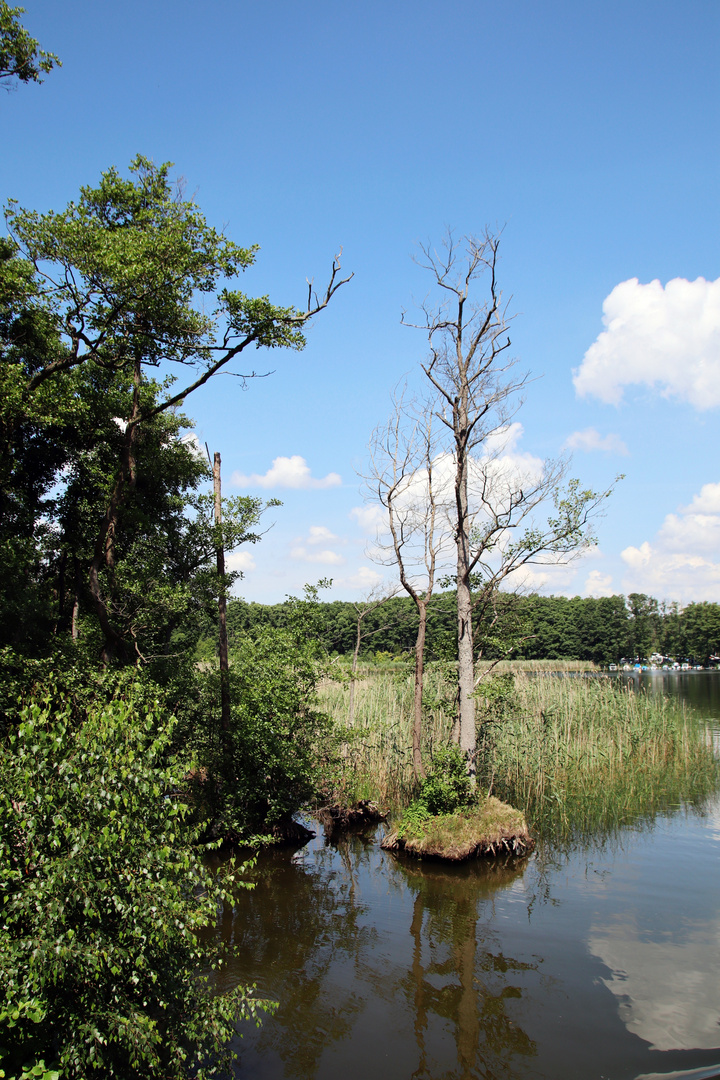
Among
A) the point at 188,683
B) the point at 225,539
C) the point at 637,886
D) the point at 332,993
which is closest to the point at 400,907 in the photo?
the point at 332,993

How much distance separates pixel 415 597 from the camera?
12.5 m

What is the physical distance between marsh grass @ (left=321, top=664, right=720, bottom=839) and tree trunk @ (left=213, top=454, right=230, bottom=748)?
92.6 inches

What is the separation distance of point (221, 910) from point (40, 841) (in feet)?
19.9

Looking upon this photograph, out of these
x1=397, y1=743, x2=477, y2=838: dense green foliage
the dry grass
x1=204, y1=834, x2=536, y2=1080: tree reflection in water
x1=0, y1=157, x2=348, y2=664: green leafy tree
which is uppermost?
x1=0, y1=157, x2=348, y2=664: green leafy tree

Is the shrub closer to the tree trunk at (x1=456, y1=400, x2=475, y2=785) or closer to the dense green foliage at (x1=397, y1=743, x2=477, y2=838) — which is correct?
the dense green foliage at (x1=397, y1=743, x2=477, y2=838)

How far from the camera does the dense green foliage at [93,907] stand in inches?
127

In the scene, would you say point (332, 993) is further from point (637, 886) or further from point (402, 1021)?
point (637, 886)

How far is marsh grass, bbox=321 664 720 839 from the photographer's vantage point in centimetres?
1273

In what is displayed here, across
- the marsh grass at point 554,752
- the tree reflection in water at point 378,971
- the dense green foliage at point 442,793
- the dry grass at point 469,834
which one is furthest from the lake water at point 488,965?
the marsh grass at point 554,752

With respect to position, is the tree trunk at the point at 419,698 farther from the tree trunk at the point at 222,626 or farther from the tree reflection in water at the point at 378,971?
the tree trunk at the point at 222,626

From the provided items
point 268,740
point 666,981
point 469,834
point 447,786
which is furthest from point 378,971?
point 268,740

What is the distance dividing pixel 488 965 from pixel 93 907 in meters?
5.19

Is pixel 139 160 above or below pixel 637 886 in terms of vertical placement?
above

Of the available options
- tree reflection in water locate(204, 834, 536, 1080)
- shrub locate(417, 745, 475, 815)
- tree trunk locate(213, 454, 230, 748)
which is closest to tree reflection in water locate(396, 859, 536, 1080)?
tree reflection in water locate(204, 834, 536, 1080)
